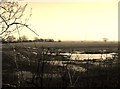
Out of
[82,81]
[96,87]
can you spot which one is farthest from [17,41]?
[82,81]

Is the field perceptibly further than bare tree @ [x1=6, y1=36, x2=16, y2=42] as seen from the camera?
Yes

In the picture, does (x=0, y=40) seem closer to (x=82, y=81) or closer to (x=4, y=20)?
(x=4, y=20)

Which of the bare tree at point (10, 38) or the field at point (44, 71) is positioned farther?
the field at point (44, 71)

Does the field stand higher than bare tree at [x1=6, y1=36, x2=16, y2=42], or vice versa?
bare tree at [x1=6, y1=36, x2=16, y2=42]

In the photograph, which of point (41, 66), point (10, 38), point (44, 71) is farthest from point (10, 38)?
point (44, 71)

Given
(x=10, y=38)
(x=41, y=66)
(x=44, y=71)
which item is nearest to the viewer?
(x=10, y=38)

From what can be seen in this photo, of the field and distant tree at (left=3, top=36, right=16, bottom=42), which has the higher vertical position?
distant tree at (left=3, top=36, right=16, bottom=42)

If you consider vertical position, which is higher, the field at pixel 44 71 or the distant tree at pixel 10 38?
the distant tree at pixel 10 38

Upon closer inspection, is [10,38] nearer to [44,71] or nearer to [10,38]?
[10,38]

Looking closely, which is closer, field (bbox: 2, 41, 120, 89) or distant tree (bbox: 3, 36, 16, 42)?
distant tree (bbox: 3, 36, 16, 42)

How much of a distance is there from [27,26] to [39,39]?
3.23ft

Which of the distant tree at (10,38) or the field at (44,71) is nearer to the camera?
the distant tree at (10,38)

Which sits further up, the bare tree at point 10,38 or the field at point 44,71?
the bare tree at point 10,38

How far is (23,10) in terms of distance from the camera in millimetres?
4449
